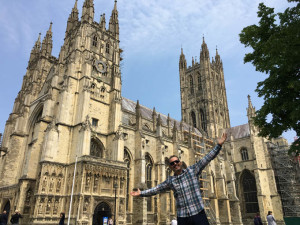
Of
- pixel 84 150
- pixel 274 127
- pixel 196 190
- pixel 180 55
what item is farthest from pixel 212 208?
pixel 180 55

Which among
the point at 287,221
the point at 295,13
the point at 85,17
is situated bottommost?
the point at 287,221

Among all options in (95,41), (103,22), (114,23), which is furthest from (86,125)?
(114,23)

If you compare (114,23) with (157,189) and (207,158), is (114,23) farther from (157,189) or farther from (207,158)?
(207,158)

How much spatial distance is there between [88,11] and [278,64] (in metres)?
28.5

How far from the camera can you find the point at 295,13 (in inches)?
398

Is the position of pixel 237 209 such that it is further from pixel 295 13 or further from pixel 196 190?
pixel 196 190

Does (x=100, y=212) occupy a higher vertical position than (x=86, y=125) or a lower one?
lower

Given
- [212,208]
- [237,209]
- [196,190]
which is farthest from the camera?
[237,209]

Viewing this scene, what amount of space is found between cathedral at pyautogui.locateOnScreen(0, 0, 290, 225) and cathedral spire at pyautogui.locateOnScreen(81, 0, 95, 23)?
5.2 inches

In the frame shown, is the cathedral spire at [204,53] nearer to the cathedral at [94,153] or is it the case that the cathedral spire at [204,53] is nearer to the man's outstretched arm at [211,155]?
the cathedral at [94,153]

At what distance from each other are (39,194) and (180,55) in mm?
53212

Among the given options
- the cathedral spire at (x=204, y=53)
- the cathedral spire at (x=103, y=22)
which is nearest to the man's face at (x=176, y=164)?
the cathedral spire at (x=103, y=22)

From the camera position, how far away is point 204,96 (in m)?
55.0

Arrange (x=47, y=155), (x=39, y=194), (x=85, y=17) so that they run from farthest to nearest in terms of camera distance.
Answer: (x=85, y=17), (x=47, y=155), (x=39, y=194)
